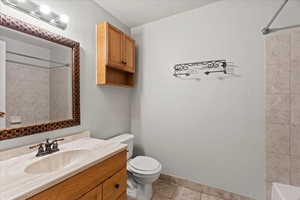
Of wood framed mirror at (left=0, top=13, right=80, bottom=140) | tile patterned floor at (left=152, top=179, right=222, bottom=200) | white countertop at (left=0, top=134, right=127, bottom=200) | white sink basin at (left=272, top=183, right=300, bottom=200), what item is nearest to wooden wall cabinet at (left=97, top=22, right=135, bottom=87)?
wood framed mirror at (left=0, top=13, right=80, bottom=140)

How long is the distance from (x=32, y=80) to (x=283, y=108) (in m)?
2.36

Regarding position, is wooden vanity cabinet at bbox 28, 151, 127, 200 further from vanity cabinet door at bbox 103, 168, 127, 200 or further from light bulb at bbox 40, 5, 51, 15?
light bulb at bbox 40, 5, 51, 15

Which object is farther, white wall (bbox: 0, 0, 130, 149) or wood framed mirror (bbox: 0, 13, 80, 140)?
white wall (bbox: 0, 0, 130, 149)

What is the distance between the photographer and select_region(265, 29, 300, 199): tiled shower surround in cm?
136

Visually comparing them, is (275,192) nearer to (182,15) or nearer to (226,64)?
(226,64)

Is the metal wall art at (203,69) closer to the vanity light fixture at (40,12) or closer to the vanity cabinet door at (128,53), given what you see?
the vanity cabinet door at (128,53)

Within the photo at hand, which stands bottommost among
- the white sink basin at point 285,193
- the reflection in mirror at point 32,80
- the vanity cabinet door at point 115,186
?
the white sink basin at point 285,193

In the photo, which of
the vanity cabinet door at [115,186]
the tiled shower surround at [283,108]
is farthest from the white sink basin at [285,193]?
the vanity cabinet door at [115,186]

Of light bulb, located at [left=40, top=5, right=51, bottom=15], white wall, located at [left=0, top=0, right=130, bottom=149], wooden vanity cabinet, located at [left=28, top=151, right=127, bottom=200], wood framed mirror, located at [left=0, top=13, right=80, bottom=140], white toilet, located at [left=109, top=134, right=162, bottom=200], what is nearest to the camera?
wooden vanity cabinet, located at [left=28, top=151, right=127, bottom=200]

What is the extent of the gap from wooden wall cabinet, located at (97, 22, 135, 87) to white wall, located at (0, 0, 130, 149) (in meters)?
0.08

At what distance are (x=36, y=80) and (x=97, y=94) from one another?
0.63 m

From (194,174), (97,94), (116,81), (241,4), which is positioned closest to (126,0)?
(116,81)

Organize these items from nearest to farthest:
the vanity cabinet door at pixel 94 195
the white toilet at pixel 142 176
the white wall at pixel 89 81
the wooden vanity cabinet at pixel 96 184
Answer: the wooden vanity cabinet at pixel 96 184
the vanity cabinet door at pixel 94 195
the white wall at pixel 89 81
the white toilet at pixel 142 176

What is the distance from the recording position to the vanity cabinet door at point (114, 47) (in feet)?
5.43
